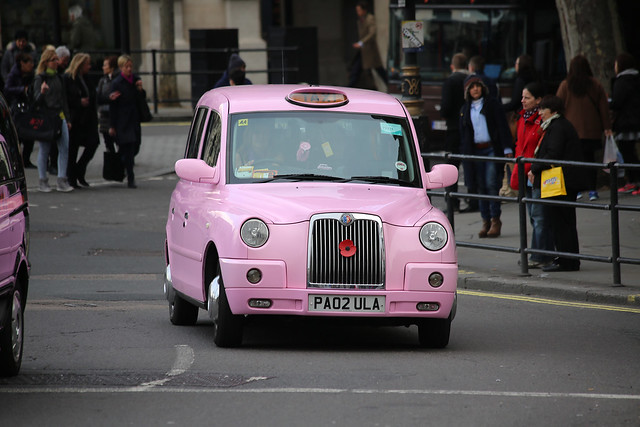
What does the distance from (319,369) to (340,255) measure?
83 centimetres

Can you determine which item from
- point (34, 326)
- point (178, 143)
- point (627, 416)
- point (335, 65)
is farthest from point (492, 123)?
point (335, 65)

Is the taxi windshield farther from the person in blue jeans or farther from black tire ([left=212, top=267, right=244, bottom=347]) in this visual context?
the person in blue jeans

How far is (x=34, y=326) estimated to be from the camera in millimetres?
10234

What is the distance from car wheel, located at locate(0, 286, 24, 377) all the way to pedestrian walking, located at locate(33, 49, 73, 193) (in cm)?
1200

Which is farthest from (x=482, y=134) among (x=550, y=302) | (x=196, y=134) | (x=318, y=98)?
(x=318, y=98)

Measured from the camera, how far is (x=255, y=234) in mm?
8812

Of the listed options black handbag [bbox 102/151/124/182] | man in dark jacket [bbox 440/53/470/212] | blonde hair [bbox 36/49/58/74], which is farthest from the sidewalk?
blonde hair [bbox 36/49/58/74]

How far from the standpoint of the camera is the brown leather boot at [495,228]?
50.2 ft

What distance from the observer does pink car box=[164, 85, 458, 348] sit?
8812 mm

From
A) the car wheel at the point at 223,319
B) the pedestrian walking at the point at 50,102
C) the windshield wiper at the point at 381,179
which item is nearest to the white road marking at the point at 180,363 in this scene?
the car wheel at the point at 223,319

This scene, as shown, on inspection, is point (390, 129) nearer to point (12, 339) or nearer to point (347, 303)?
point (347, 303)

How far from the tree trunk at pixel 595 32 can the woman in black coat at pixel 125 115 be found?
6.79 metres

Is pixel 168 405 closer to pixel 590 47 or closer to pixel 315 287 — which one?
pixel 315 287

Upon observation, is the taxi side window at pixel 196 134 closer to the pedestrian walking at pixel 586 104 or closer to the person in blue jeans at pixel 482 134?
the person in blue jeans at pixel 482 134
